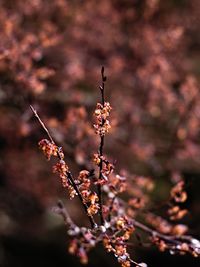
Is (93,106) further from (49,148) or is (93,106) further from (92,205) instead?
(49,148)

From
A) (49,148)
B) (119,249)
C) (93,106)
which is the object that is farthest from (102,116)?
(93,106)

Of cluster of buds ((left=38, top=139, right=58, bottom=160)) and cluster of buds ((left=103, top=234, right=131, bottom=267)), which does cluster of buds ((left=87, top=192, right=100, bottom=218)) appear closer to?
cluster of buds ((left=103, top=234, right=131, bottom=267))

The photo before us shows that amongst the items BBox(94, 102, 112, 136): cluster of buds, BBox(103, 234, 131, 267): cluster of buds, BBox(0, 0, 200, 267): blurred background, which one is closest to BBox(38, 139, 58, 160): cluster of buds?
BBox(94, 102, 112, 136): cluster of buds

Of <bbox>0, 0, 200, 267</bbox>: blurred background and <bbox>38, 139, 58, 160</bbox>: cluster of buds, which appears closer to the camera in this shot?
<bbox>38, 139, 58, 160</bbox>: cluster of buds

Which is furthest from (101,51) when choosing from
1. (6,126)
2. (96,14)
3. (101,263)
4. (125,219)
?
(125,219)

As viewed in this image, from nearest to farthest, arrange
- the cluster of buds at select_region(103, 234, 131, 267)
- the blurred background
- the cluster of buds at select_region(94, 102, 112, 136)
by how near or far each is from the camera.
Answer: the cluster of buds at select_region(94, 102, 112, 136)
the cluster of buds at select_region(103, 234, 131, 267)
the blurred background

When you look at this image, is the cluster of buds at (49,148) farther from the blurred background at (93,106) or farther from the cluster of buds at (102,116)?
the blurred background at (93,106)

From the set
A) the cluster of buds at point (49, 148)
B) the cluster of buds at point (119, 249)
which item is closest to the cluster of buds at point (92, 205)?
the cluster of buds at point (119, 249)

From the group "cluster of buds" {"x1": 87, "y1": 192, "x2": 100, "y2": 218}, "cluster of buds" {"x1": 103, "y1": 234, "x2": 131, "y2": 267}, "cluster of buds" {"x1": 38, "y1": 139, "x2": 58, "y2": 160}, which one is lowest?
"cluster of buds" {"x1": 103, "y1": 234, "x2": 131, "y2": 267}
